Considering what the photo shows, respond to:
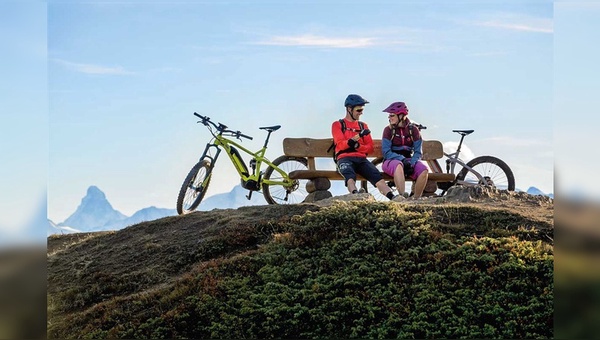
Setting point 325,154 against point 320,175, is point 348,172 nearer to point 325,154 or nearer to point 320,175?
point 320,175

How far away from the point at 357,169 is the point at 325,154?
0.88 m

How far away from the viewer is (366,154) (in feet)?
41.3

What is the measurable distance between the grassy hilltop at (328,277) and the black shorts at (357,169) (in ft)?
3.36

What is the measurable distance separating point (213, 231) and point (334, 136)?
261 centimetres

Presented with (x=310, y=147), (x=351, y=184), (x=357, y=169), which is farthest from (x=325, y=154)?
(x=351, y=184)

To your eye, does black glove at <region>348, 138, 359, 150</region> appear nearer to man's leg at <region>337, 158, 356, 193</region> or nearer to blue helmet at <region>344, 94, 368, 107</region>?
man's leg at <region>337, 158, 356, 193</region>

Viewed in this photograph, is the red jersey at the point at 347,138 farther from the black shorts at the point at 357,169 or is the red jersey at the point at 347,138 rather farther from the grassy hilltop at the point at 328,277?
the grassy hilltop at the point at 328,277

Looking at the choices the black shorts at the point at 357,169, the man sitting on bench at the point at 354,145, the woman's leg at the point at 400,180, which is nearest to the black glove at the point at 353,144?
the man sitting on bench at the point at 354,145

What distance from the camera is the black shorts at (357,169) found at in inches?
482

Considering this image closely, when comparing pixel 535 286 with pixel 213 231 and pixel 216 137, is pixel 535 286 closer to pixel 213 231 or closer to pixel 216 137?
pixel 213 231

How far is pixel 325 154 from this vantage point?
43.3 feet

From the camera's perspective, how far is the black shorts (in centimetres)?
1223

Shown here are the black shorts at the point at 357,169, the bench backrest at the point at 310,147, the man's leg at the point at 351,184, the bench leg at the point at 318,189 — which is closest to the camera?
the man's leg at the point at 351,184
